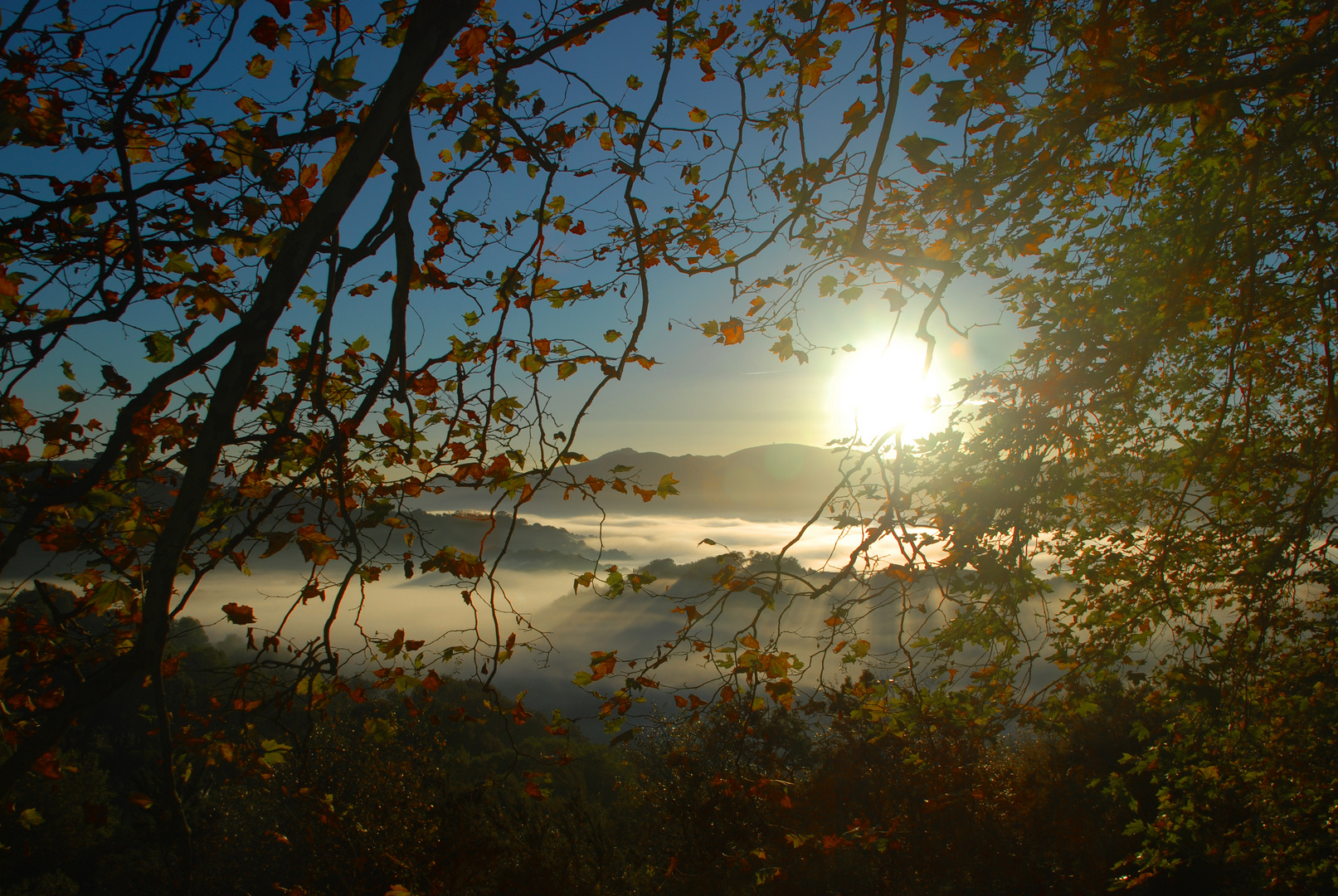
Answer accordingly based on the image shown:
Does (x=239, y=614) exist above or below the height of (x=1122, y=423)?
below

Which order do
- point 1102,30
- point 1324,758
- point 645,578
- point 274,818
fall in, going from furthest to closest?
point 274,818
point 1324,758
point 645,578
point 1102,30

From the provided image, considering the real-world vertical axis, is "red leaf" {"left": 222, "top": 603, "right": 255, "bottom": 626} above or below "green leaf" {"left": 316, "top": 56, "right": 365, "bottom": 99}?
below

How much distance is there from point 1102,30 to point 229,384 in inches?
148

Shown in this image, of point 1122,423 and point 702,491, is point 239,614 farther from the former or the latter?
point 702,491

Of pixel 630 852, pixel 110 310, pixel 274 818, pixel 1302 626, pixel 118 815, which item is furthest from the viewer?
pixel 118 815

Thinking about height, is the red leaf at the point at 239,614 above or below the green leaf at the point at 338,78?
below

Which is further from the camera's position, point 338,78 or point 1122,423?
point 1122,423

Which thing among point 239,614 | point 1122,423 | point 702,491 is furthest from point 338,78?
point 702,491

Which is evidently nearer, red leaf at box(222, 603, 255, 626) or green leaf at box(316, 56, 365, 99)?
green leaf at box(316, 56, 365, 99)

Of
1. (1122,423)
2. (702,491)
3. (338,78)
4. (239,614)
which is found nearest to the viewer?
(338,78)

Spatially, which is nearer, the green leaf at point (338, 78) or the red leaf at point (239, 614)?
the green leaf at point (338, 78)

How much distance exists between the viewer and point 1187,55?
332 centimetres

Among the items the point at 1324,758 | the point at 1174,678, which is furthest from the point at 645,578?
the point at 1324,758

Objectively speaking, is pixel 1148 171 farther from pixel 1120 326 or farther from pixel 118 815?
pixel 118 815
